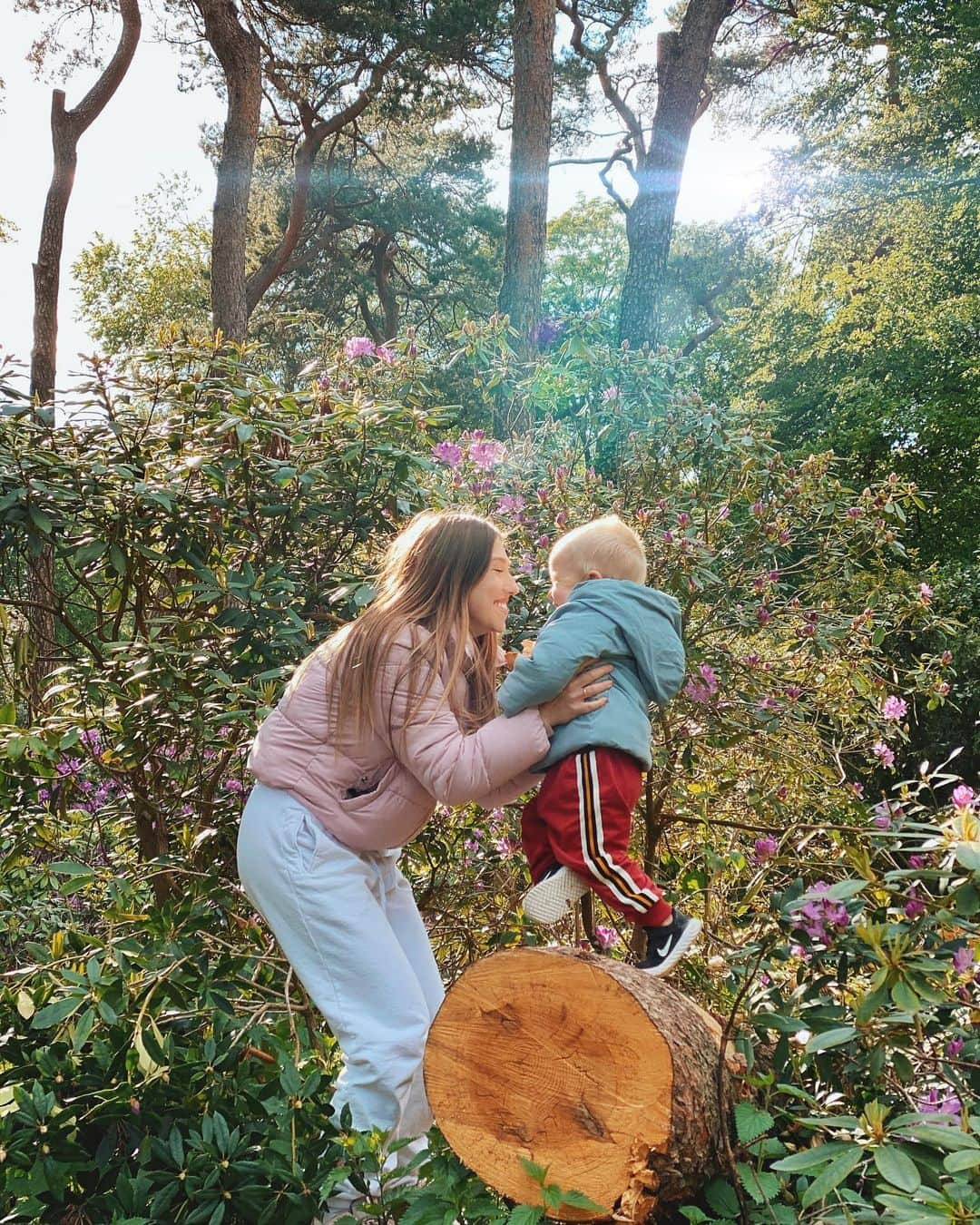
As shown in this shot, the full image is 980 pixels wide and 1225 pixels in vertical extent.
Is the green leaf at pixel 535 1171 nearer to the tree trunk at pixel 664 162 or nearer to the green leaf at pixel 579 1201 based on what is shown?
the green leaf at pixel 579 1201

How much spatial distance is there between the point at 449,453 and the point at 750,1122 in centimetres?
265

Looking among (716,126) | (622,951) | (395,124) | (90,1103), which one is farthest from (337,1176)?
(716,126)

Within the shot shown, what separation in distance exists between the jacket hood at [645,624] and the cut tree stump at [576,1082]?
63 cm

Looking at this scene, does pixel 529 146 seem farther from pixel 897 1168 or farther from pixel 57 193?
pixel 897 1168

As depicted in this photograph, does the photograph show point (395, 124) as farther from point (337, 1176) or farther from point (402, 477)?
point (337, 1176)

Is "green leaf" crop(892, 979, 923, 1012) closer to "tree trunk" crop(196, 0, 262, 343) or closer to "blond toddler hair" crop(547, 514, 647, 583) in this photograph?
"blond toddler hair" crop(547, 514, 647, 583)

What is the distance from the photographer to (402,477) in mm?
3043

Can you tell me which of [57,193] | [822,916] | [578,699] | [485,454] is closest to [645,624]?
[578,699]

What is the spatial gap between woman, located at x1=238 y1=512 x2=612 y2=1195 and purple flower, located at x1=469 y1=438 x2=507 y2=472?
5.52ft

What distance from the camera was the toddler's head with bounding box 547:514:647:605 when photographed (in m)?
2.50

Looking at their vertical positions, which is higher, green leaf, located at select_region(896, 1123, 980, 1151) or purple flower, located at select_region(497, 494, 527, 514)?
purple flower, located at select_region(497, 494, 527, 514)

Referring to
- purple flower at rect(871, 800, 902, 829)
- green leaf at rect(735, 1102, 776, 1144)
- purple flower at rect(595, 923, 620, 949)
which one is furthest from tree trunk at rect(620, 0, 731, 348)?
green leaf at rect(735, 1102, 776, 1144)

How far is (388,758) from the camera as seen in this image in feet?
7.31

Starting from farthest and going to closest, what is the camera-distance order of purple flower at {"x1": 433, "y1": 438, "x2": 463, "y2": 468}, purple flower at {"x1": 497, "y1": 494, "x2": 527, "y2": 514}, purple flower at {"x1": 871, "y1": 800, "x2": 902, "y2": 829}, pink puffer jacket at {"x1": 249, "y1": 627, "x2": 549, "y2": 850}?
purple flower at {"x1": 433, "y1": 438, "x2": 463, "y2": 468} < purple flower at {"x1": 497, "y1": 494, "x2": 527, "y2": 514} < pink puffer jacket at {"x1": 249, "y1": 627, "x2": 549, "y2": 850} < purple flower at {"x1": 871, "y1": 800, "x2": 902, "y2": 829}
